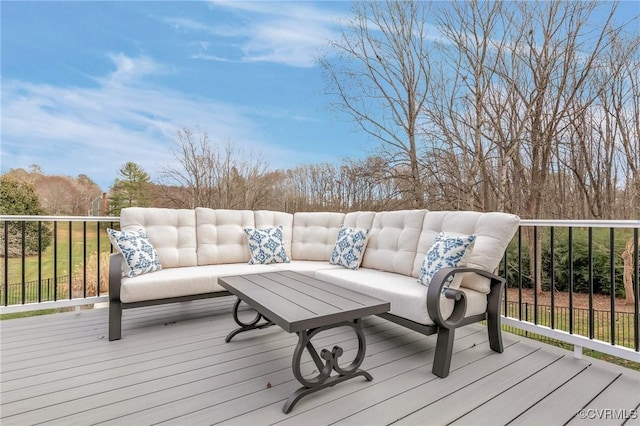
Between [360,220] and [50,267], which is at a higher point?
[360,220]

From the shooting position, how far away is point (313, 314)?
159 cm

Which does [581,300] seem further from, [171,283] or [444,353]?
[171,283]

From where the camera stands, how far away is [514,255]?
21.2 feet

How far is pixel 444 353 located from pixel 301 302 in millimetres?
960

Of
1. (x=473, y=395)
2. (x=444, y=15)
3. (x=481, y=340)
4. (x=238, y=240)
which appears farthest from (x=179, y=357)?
(x=444, y=15)

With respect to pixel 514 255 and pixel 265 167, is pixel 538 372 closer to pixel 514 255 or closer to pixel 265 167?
pixel 514 255

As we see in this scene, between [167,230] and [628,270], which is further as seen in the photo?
[628,270]

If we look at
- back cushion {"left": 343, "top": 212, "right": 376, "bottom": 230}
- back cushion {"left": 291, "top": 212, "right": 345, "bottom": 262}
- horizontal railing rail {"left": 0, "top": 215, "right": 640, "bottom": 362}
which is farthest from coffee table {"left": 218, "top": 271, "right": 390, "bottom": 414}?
horizontal railing rail {"left": 0, "top": 215, "right": 640, "bottom": 362}

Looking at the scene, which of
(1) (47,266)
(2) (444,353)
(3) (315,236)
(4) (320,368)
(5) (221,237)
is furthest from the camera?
(1) (47,266)

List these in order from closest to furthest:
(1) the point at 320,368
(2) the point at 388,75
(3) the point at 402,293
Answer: (1) the point at 320,368, (3) the point at 402,293, (2) the point at 388,75

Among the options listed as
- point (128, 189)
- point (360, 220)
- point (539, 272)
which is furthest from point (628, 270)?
point (128, 189)

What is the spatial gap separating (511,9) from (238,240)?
5.78m

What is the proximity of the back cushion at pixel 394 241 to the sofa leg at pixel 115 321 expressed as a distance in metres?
2.30

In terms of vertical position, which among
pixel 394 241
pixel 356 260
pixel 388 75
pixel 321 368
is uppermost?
pixel 388 75
